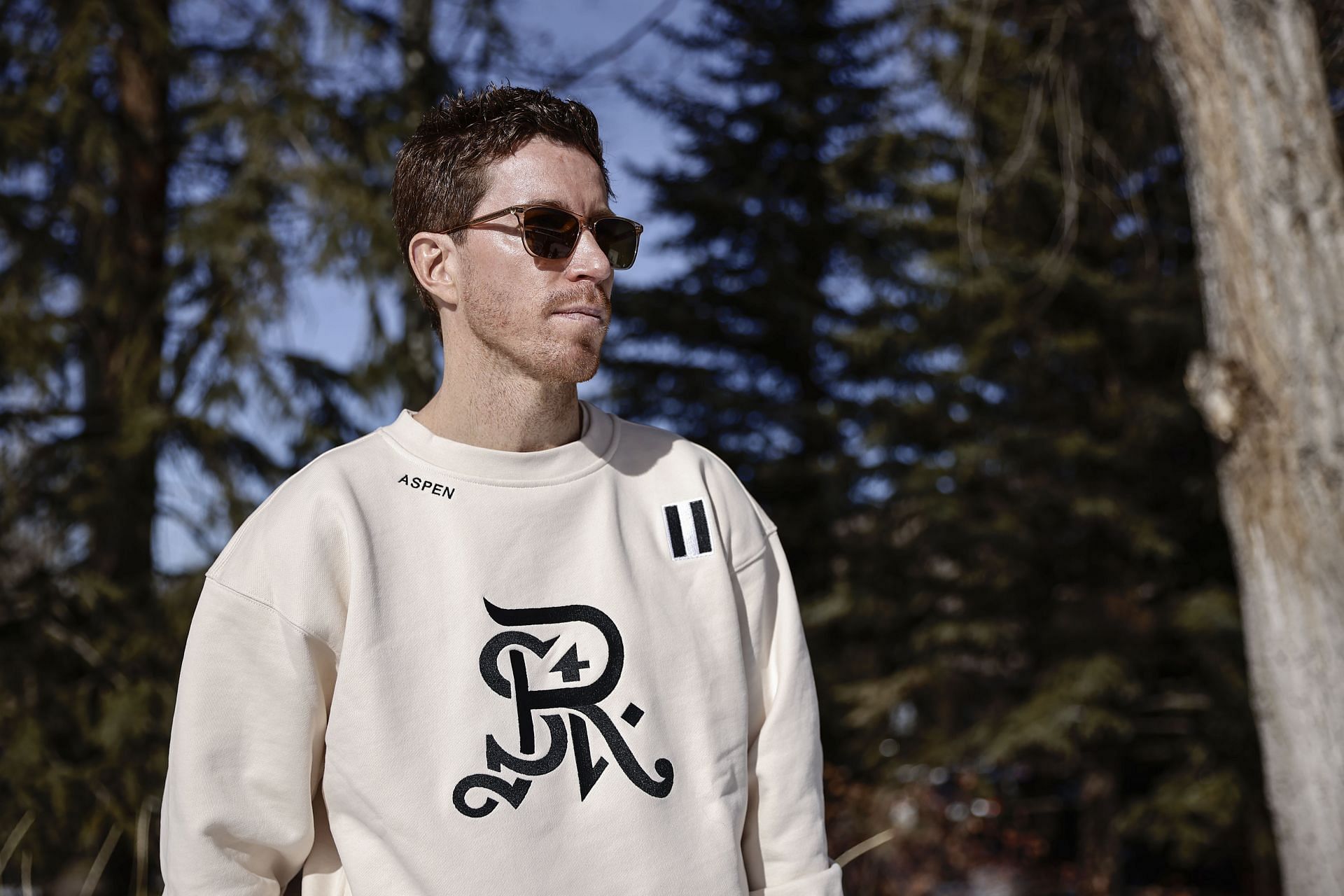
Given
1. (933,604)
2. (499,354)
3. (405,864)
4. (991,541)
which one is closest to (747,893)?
(405,864)

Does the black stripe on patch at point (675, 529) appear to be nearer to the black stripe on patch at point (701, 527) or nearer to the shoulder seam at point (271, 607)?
the black stripe on patch at point (701, 527)

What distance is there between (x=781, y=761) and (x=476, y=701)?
0.46 metres

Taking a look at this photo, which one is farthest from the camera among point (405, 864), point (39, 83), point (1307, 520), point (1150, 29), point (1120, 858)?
point (1120, 858)

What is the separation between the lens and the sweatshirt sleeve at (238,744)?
1447 mm

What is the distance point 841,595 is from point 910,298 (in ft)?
8.75

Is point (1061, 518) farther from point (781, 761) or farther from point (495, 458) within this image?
point (495, 458)

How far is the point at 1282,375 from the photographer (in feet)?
13.2

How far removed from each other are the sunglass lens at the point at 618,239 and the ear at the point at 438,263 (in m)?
0.21

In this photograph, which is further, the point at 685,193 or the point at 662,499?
the point at 685,193

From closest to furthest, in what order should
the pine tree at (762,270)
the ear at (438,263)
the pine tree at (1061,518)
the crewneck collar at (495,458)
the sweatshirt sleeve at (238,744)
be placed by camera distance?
the sweatshirt sleeve at (238,744) < the crewneck collar at (495,458) < the ear at (438,263) < the pine tree at (1061,518) < the pine tree at (762,270)

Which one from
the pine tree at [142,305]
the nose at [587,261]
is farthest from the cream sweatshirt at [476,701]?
the pine tree at [142,305]

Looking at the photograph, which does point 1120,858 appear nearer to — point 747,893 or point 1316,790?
point 1316,790

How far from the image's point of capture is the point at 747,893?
1626 millimetres

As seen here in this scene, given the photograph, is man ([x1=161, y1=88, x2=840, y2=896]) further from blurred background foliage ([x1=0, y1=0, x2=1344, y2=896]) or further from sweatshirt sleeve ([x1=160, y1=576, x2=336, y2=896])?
blurred background foliage ([x1=0, y1=0, x2=1344, y2=896])
